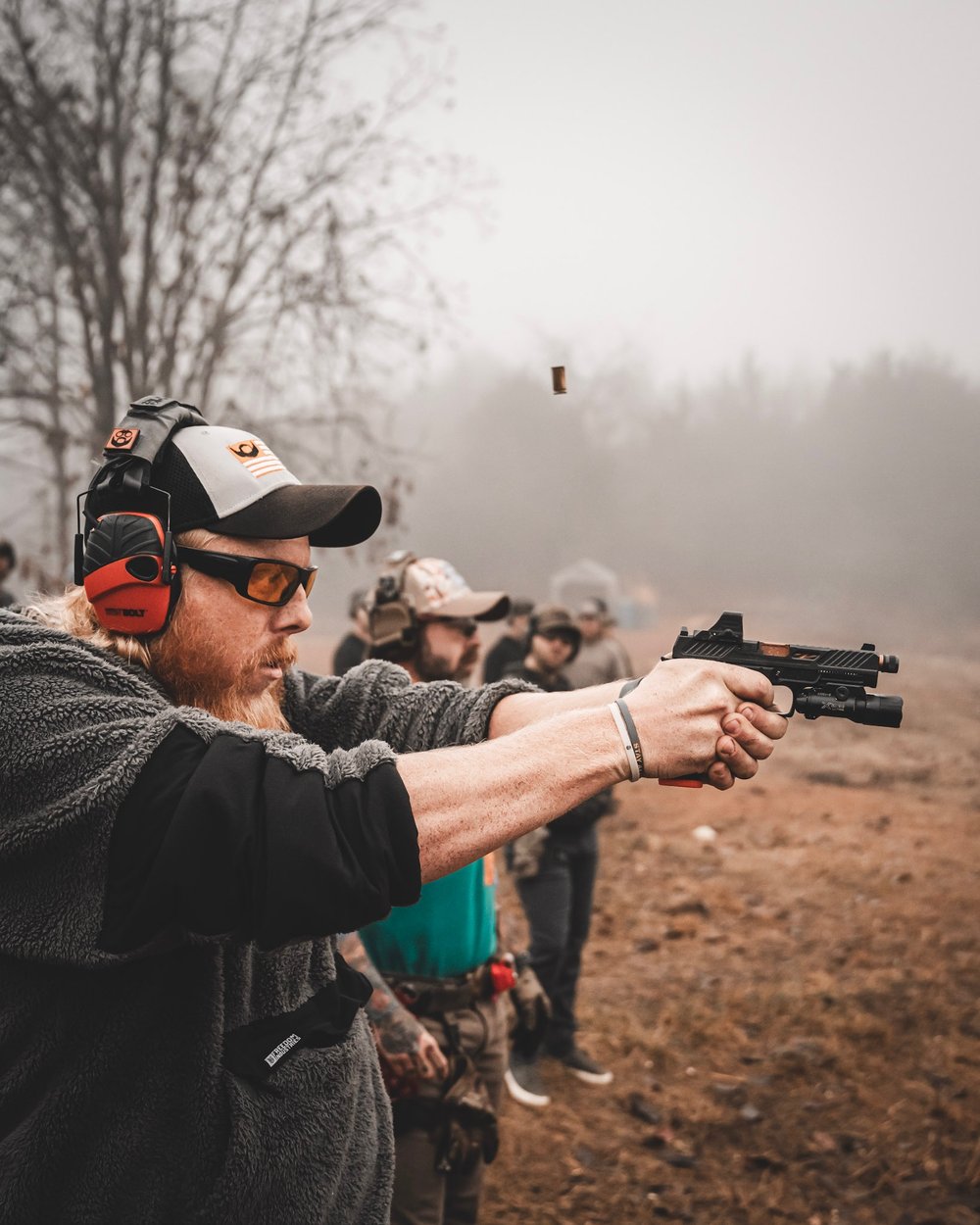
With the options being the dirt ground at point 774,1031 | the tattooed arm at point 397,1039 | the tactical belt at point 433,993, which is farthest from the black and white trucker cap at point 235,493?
the dirt ground at point 774,1031

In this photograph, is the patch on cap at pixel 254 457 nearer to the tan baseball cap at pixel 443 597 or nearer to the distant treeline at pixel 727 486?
the tan baseball cap at pixel 443 597

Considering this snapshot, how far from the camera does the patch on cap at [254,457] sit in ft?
5.85

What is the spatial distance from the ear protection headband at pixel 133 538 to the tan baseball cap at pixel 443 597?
6.57ft

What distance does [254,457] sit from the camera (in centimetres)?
181

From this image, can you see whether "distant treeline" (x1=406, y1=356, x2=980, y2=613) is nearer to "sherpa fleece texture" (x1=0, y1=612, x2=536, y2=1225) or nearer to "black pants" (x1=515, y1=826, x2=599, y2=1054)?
"black pants" (x1=515, y1=826, x2=599, y2=1054)

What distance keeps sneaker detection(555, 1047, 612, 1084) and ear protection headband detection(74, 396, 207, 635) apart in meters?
4.60

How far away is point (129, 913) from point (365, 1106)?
0.86 m

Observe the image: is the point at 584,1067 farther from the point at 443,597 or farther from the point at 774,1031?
the point at 443,597

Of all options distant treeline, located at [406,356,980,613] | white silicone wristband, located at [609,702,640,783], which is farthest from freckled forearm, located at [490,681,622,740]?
distant treeline, located at [406,356,980,613]

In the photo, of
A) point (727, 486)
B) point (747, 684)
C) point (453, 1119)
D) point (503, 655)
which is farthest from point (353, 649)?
point (727, 486)

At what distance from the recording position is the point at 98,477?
71.1 inches

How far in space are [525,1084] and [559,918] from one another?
954mm

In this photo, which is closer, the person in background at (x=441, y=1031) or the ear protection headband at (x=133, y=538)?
the ear protection headband at (x=133, y=538)

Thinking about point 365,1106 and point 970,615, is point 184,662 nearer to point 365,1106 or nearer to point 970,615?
point 365,1106
